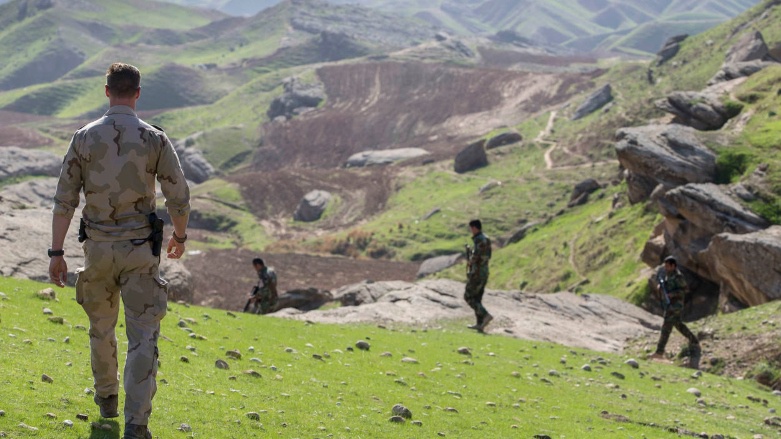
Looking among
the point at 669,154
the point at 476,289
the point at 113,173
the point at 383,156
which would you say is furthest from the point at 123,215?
the point at 383,156

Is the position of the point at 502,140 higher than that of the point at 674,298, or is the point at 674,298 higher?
the point at 502,140

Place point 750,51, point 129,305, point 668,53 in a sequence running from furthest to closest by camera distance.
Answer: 1. point 668,53
2. point 750,51
3. point 129,305

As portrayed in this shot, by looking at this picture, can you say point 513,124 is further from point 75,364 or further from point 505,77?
point 75,364

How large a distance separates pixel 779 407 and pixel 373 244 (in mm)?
81079

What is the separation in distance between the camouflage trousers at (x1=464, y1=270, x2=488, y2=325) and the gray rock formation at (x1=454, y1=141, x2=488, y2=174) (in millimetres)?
96447

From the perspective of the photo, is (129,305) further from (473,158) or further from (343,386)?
(473,158)

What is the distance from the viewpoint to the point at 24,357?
530 inches

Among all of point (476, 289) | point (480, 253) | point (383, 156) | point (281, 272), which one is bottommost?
point (281, 272)

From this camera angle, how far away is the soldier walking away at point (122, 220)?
408 inches

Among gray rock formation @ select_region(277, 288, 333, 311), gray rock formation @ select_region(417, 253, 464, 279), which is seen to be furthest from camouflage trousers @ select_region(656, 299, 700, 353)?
gray rock formation @ select_region(417, 253, 464, 279)

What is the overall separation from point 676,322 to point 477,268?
7.51 meters

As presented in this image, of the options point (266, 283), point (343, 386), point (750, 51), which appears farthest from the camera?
point (750, 51)

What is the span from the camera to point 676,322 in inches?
1144

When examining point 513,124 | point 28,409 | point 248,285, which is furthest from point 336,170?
point 28,409
